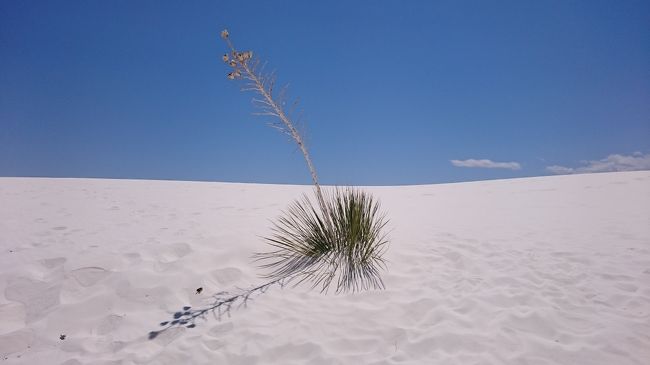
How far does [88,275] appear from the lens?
11.4 ft

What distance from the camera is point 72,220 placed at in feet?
18.0

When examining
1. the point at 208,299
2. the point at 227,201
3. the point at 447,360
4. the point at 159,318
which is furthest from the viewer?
the point at 227,201

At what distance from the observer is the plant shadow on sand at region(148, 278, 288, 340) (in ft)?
9.32

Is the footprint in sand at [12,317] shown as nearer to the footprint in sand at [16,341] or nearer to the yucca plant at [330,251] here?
the footprint in sand at [16,341]

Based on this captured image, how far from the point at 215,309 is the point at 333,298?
1.08 meters

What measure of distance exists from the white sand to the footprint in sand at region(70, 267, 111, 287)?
0.04ft

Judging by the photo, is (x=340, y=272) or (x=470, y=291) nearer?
(x=470, y=291)

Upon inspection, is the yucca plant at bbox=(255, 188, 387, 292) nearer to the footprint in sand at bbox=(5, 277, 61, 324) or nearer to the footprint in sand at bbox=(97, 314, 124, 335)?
the footprint in sand at bbox=(97, 314, 124, 335)

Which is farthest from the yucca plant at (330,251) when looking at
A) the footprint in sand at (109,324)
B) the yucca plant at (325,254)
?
the footprint in sand at (109,324)

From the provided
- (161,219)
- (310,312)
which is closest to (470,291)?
(310,312)

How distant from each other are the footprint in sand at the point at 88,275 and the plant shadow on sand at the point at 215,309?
1073 millimetres

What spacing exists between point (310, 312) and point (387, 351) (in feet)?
2.62

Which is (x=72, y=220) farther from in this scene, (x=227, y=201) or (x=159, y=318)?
(x=159, y=318)

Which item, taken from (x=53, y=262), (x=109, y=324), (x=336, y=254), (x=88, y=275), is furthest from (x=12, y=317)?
(x=336, y=254)
